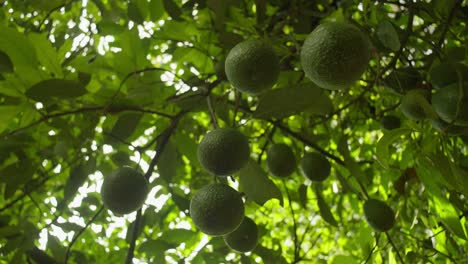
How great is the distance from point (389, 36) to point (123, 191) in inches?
33.3

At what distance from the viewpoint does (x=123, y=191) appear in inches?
50.0

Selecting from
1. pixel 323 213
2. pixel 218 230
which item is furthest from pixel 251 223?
pixel 323 213

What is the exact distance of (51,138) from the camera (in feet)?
5.75

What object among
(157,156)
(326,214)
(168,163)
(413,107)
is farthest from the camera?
(326,214)

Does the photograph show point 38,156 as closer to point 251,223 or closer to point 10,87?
point 10,87

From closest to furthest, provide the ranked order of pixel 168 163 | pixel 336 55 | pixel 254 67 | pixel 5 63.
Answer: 1. pixel 336 55
2. pixel 254 67
3. pixel 5 63
4. pixel 168 163

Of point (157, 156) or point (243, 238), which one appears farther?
point (157, 156)

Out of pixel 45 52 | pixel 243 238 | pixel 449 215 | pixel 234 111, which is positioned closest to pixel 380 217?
pixel 449 215

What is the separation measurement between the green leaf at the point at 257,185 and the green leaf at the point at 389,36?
0.49 m

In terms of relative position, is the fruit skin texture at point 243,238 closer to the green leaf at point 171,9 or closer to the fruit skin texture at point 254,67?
the fruit skin texture at point 254,67

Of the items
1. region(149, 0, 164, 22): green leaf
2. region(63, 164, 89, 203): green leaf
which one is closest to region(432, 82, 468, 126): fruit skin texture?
region(149, 0, 164, 22): green leaf

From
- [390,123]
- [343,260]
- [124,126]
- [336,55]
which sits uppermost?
[336,55]

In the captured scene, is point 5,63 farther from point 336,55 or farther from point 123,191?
point 336,55

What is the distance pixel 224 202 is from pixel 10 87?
77cm
